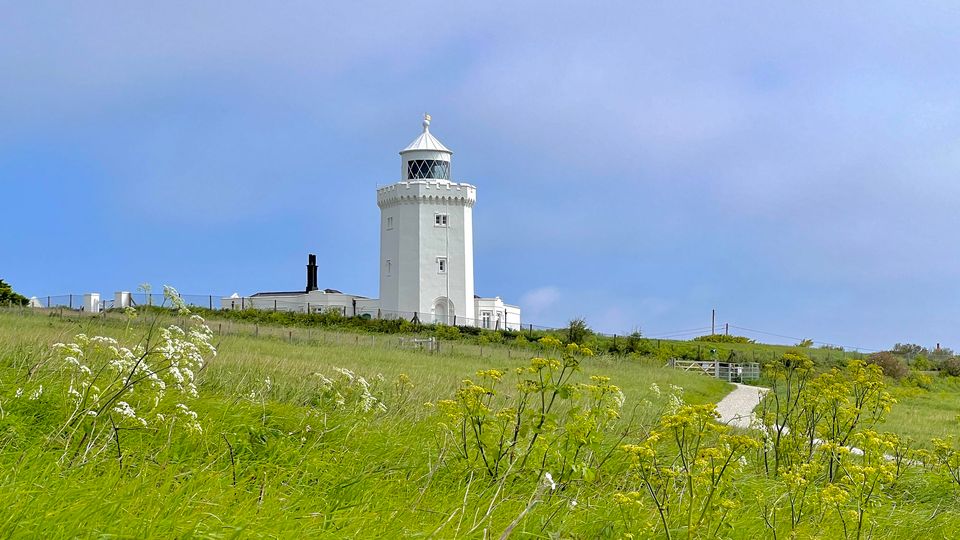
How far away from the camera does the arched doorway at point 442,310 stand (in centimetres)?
4994

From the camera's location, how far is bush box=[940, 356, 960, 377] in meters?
45.3

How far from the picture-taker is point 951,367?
1816 inches

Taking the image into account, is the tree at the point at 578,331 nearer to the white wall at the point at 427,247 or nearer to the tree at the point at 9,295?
the white wall at the point at 427,247

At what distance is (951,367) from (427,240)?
89.4 feet

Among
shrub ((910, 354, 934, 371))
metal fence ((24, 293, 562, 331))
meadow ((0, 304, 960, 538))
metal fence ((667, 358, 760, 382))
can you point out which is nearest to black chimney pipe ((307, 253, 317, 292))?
metal fence ((24, 293, 562, 331))

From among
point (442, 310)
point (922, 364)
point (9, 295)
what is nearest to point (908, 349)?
point (922, 364)

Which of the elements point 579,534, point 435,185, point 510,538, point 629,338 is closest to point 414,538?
point 510,538

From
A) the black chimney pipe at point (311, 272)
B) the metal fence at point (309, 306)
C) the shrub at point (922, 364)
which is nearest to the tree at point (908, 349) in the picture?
the shrub at point (922, 364)

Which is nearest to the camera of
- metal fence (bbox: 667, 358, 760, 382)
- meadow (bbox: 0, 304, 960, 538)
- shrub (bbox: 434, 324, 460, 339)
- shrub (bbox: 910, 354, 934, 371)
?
meadow (bbox: 0, 304, 960, 538)

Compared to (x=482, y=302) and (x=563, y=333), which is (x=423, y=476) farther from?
(x=482, y=302)

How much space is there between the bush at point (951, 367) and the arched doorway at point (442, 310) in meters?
24.8

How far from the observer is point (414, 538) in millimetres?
4406

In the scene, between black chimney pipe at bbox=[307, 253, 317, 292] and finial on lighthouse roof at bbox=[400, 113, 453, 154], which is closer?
finial on lighthouse roof at bbox=[400, 113, 453, 154]

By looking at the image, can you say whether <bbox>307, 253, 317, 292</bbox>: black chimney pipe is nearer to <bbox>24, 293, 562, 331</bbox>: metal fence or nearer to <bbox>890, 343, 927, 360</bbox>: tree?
<bbox>24, 293, 562, 331</bbox>: metal fence
